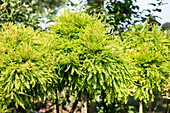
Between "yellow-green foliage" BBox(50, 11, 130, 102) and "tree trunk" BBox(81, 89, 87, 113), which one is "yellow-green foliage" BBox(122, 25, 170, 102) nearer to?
"yellow-green foliage" BBox(50, 11, 130, 102)

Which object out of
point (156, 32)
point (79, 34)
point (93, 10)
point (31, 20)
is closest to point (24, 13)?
point (31, 20)

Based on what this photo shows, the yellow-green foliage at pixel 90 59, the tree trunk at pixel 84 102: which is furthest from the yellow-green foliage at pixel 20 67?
the tree trunk at pixel 84 102

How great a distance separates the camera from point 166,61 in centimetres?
275

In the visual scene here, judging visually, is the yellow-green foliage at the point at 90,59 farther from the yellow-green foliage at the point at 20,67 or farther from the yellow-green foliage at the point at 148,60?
the yellow-green foliage at the point at 148,60

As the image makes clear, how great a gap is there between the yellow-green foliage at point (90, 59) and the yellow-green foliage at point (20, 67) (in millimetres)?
249

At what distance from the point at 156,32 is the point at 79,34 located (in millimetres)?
1392

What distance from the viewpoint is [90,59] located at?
7.48 feet

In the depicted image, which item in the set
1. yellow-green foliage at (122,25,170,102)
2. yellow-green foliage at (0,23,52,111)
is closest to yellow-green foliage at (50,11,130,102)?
yellow-green foliage at (0,23,52,111)

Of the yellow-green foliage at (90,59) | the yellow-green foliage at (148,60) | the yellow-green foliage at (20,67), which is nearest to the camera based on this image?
the yellow-green foliage at (20,67)

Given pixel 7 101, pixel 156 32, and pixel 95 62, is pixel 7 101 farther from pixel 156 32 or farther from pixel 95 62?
pixel 156 32

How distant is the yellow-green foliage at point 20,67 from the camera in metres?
2.02

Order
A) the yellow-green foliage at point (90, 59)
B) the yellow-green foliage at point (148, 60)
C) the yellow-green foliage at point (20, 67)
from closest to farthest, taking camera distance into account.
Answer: the yellow-green foliage at point (20, 67) < the yellow-green foliage at point (90, 59) < the yellow-green foliage at point (148, 60)

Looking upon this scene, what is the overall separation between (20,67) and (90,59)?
0.90 meters

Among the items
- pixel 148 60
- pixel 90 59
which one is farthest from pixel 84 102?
pixel 148 60
